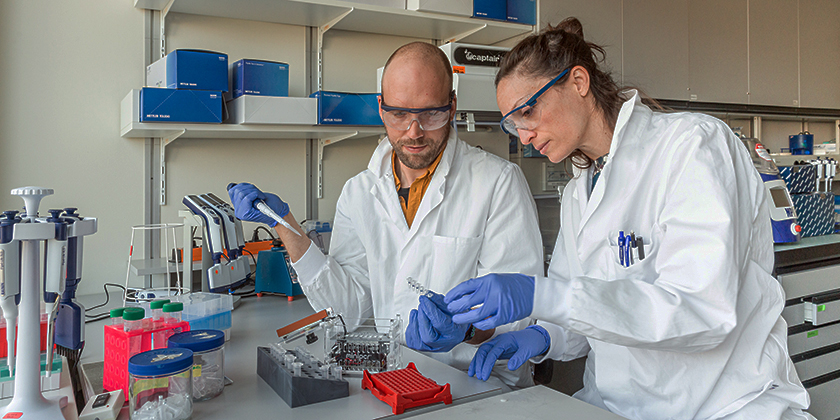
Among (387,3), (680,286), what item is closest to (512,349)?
(680,286)

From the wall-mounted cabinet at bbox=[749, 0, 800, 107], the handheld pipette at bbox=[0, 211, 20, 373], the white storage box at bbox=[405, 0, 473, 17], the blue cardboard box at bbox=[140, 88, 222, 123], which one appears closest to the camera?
the handheld pipette at bbox=[0, 211, 20, 373]

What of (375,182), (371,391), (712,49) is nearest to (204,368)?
(371,391)

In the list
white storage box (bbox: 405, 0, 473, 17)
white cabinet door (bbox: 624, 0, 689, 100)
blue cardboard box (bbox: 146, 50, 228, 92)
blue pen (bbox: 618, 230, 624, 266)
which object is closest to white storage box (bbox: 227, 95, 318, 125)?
blue cardboard box (bbox: 146, 50, 228, 92)

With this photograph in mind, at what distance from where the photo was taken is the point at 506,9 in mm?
2809

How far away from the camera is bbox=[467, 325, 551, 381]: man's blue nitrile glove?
1.30 meters

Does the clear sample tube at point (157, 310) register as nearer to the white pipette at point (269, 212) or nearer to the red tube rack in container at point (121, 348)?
the red tube rack in container at point (121, 348)

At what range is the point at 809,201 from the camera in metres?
3.00

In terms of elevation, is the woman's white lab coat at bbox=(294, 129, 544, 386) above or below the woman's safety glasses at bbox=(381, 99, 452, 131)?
below

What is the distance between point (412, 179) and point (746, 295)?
0.99m

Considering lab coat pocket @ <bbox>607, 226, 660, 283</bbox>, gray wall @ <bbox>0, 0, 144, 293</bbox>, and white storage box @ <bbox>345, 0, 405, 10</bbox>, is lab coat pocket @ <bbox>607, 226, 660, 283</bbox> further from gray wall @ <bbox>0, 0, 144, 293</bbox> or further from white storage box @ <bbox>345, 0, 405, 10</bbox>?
gray wall @ <bbox>0, 0, 144, 293</bbox>

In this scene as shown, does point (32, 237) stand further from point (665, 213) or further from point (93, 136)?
point (93, 136)

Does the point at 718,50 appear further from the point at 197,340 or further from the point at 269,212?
the point at 197,340

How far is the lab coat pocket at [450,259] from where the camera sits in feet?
5.35

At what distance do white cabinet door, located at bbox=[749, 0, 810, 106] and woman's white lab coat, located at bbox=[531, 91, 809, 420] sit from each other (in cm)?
317
